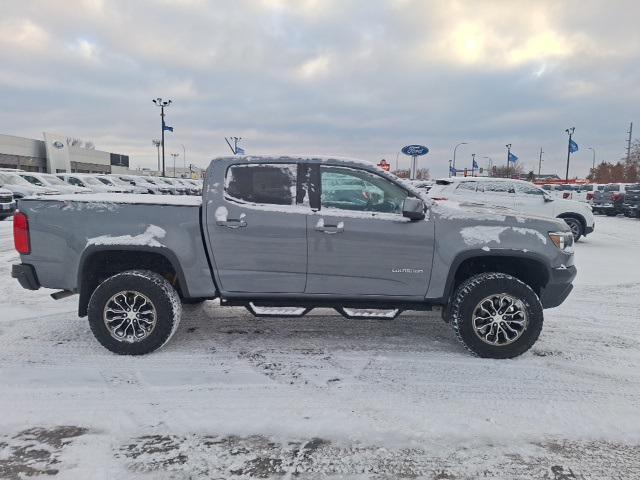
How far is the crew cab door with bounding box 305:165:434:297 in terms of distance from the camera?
411 cm

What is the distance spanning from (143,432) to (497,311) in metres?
3.09

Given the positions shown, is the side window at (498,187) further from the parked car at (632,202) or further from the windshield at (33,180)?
the windshield at (33,180)

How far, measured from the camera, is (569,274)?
4270 millimetres

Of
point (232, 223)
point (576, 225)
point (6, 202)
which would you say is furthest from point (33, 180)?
point (576, 225)

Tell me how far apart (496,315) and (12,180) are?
20631 mm

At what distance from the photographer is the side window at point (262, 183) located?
4199 mm

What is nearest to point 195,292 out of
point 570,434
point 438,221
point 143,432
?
Answer: point 143,432

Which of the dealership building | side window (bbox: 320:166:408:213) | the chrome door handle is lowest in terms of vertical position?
the chrome door handle

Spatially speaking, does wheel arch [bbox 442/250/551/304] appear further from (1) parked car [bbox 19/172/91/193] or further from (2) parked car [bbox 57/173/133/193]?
(2) parked car [bbox 57/173/133/193]

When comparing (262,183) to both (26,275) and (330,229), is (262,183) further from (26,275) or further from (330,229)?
(26,275)

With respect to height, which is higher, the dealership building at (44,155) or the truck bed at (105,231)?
the dealership building at (44,155)

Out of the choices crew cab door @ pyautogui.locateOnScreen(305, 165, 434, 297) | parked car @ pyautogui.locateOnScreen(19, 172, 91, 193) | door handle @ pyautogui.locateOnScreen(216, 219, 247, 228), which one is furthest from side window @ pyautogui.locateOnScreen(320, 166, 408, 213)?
parked car @ pyautogui.locateOnScreen(19, 172, 91, 193)

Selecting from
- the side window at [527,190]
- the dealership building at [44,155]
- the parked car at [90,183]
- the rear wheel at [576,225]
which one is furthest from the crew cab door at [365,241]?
the dealership building at [44,155]

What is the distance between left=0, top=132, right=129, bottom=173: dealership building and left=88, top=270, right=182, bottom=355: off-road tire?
6298cm
